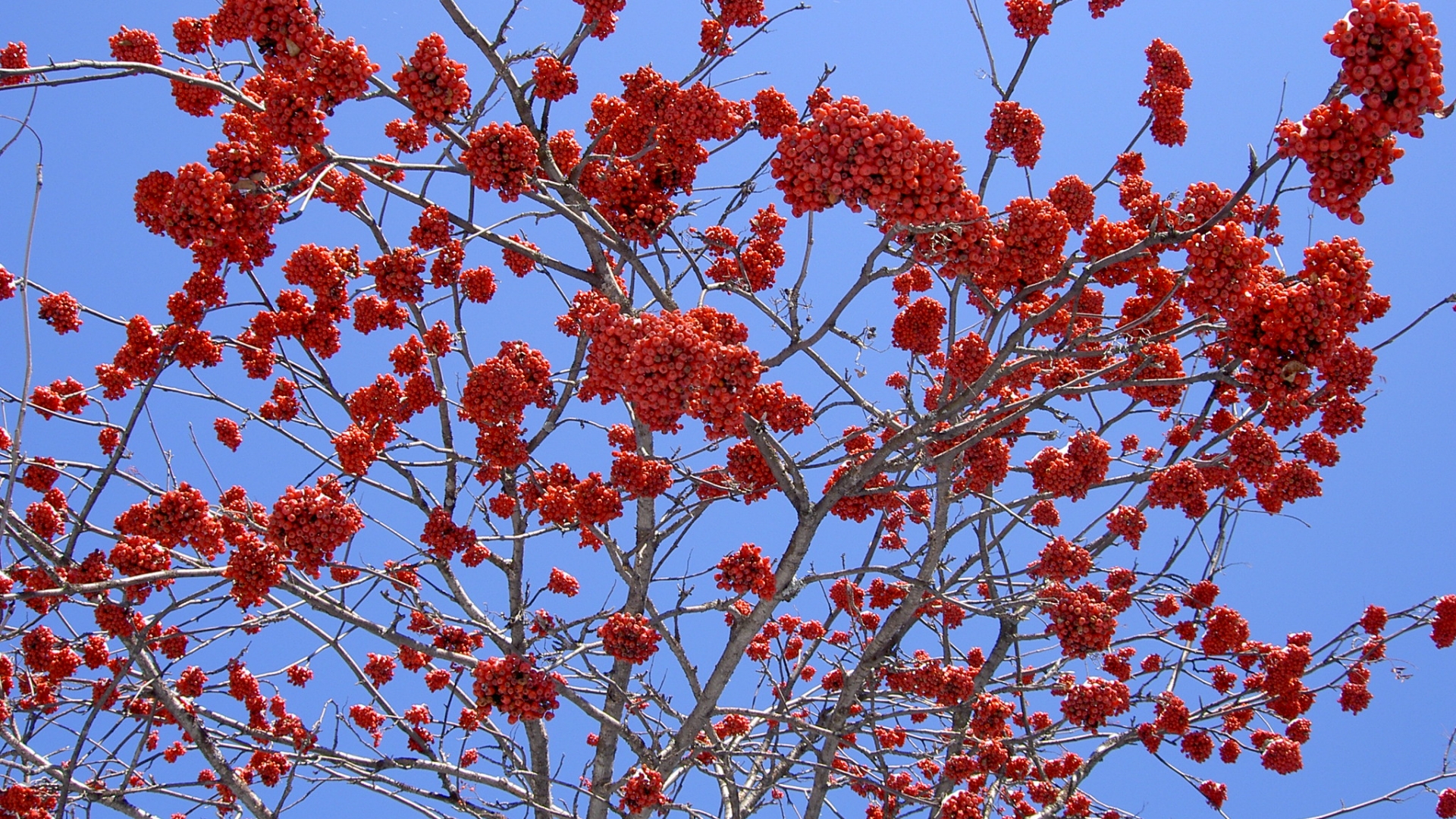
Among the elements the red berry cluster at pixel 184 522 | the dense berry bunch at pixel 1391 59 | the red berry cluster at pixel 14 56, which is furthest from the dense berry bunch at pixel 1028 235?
the red berry cluster at pixel 14 56

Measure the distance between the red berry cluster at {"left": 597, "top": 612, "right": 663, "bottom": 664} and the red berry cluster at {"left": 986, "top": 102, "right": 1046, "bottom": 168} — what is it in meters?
3.61

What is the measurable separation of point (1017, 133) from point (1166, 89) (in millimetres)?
1425

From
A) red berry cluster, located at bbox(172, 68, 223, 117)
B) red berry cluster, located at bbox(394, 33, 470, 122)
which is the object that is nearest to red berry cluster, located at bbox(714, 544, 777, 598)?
red berry cluster, located at bbox(394, 33, 470, 122)

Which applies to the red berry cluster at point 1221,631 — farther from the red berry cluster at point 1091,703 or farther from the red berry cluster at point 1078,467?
the red berry cluster at point 1078,467

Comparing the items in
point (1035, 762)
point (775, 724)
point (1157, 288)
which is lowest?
Result: point (1035, 762)

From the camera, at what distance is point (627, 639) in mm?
5109

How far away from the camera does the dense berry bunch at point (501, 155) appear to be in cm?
415

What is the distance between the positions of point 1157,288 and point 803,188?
2935mm

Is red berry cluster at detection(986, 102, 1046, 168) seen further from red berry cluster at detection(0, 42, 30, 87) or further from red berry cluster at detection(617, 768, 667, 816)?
red berry cluster at detection(0, 42, 30, 87)

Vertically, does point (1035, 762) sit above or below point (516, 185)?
below

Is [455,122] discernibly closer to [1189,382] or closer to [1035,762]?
[1189,382]

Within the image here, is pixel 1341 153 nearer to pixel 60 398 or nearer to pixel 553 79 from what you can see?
pixel 553 79

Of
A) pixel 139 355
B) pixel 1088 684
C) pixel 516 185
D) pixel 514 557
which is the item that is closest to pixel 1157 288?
pixel 1088 684

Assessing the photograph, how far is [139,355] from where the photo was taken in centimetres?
541
